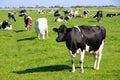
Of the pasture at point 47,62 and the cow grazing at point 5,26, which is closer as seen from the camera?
the pasture at point 47,62

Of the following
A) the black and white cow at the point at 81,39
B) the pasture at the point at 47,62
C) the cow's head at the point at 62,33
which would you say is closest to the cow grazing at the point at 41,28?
the pasture at the point at 47,62

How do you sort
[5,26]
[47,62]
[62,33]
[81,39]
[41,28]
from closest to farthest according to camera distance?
[81,39]
[62,33]
[47,62]
[41,28]
[5,26]

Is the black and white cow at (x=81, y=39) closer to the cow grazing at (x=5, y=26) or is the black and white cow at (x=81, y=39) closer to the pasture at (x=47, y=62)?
the pasture at (x=47, y=62)

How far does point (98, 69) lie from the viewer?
1416 centimetres

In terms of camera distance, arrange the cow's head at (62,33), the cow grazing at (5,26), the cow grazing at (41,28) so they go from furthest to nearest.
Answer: the cow grazing at (5,26) → the cow grazing at (41,28) → the cow's head at (62,33)

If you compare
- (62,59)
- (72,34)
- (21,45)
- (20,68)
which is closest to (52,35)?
(21,45)

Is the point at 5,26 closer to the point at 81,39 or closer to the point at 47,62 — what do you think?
the point at 47,62

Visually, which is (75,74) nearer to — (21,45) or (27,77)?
(27,77)

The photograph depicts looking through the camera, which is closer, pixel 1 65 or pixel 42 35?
pixel 1 65

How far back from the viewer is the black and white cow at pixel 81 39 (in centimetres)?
1319

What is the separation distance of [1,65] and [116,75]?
5.88 metres

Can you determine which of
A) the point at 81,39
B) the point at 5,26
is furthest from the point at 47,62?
the point at 5,26

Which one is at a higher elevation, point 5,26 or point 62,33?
point 62,33

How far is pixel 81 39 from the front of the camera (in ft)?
43.4
